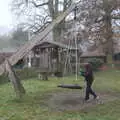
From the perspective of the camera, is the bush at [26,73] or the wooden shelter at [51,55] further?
the wooden shelter at [51,55]

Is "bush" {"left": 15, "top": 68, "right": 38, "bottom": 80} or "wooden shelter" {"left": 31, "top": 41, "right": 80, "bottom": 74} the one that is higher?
"wooden shelter" {"left": 31, "top": 41, "right": 80, "bottom": 74}

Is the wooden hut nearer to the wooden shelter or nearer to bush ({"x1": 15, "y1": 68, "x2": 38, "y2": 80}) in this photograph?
the wooden shelter

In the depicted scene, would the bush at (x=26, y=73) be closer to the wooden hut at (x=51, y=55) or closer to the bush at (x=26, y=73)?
the bush at (x=26, y=73)

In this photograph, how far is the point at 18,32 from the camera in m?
39.2

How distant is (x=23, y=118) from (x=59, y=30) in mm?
25645

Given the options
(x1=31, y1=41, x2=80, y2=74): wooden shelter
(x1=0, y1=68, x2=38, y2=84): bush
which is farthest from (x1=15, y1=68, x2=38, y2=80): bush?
(x1=31, y1=41, x2=80, y2=74): wooden shelter

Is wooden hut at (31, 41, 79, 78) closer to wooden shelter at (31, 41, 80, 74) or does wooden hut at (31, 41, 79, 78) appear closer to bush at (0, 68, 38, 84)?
wooden shelter at (31, 41, 80, 74)

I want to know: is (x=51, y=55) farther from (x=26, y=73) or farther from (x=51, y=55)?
(x=26, y=73)

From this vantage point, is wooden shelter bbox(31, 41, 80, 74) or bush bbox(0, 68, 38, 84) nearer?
bush bbox(0, 68, 38, 84)

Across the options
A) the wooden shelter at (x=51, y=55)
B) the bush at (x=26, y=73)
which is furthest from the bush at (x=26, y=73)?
the wooden shelter at (x=51, y=55)

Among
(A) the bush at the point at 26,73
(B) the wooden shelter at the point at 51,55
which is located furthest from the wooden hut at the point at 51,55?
(A) the bush at the point at 26,73

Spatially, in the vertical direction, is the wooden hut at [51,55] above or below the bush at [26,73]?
above

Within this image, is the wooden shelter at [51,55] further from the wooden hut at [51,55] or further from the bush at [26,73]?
the bush at [26,73]

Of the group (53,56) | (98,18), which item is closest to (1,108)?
(53,56)
